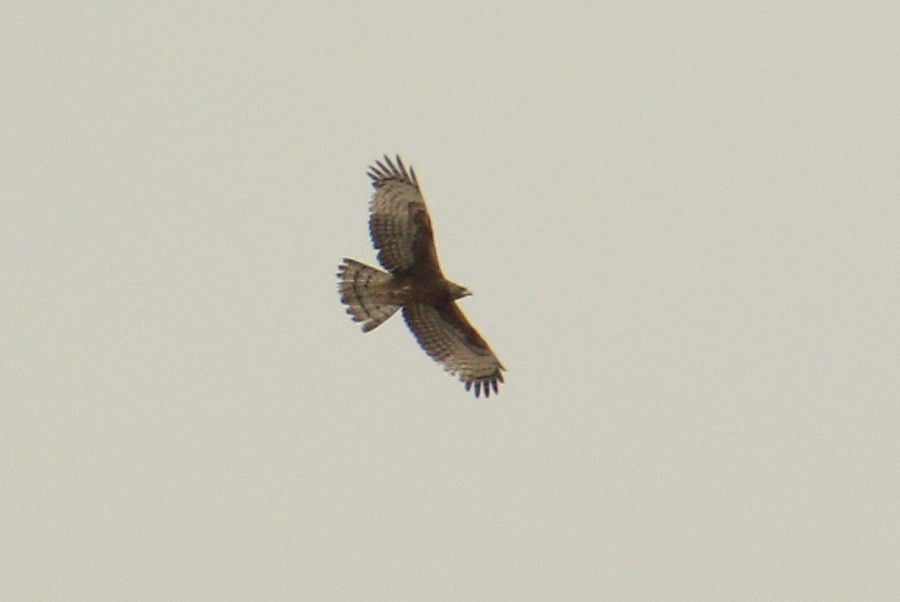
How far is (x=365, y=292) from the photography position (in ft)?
36.5

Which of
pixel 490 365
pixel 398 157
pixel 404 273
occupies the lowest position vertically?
pixel 490 365

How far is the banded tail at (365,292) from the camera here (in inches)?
435

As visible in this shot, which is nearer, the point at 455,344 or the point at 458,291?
the point at 458,291

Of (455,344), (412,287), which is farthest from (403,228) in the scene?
(455,344)

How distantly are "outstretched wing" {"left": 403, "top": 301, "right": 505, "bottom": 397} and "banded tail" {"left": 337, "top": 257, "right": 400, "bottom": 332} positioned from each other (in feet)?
1.28

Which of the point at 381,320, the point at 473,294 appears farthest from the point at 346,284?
the point at 473,294

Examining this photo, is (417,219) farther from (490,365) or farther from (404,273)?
(490,365)

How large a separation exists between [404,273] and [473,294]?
2.34 ft

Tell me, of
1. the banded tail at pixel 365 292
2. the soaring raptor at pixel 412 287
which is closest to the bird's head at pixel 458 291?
the soaring raptor at pixel 412 287

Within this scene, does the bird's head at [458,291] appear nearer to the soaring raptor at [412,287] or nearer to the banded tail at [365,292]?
the soaring raptor at [412,287]

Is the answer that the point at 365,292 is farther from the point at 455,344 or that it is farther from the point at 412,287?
the point at 455,344

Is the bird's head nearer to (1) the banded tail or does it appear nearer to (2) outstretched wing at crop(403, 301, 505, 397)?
(2) outstretched wing at crop(403, 301, 505, 397)

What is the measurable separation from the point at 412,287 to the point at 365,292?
0.46 metres

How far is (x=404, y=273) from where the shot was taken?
36.6 feet
